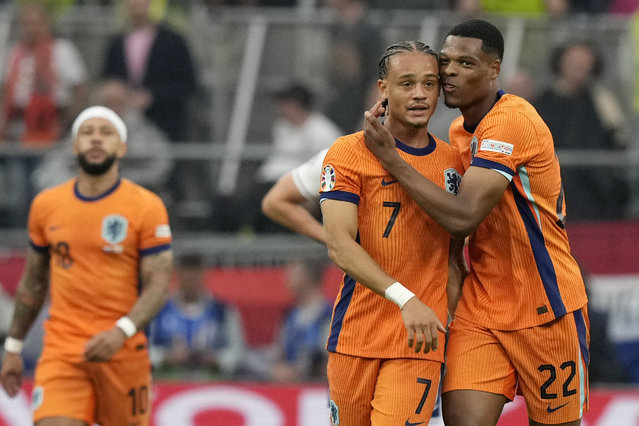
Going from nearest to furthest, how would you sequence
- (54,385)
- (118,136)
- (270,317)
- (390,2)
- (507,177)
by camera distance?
(507,177) < (54,385) < (118,136) < (270,317) < (390,2)

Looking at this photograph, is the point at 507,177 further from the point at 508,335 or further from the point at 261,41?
the point at 261,41

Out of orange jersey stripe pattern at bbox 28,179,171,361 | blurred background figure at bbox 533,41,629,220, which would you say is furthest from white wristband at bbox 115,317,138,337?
blurred background figure at bbox 533,41,629,220

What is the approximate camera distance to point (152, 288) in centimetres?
747

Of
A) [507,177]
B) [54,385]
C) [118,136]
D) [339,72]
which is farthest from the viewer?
[339,72]

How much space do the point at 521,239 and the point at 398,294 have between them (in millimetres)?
831

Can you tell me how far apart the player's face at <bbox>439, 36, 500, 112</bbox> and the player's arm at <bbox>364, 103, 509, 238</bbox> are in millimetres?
432

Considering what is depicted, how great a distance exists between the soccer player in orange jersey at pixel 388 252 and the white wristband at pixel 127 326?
6.19 ft

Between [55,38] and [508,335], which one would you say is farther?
[55,38]

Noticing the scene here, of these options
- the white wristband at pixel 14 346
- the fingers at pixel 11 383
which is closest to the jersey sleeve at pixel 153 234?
the white wristband at pixel 14 346

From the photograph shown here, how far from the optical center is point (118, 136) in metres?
7.82

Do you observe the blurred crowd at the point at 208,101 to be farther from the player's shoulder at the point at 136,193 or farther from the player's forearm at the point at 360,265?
the player's forearm at the point at 360,265

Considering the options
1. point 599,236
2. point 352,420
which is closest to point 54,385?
point 352,420

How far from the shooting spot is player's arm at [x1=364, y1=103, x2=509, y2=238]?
5.40 m

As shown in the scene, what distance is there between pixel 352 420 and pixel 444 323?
68 centimetres
